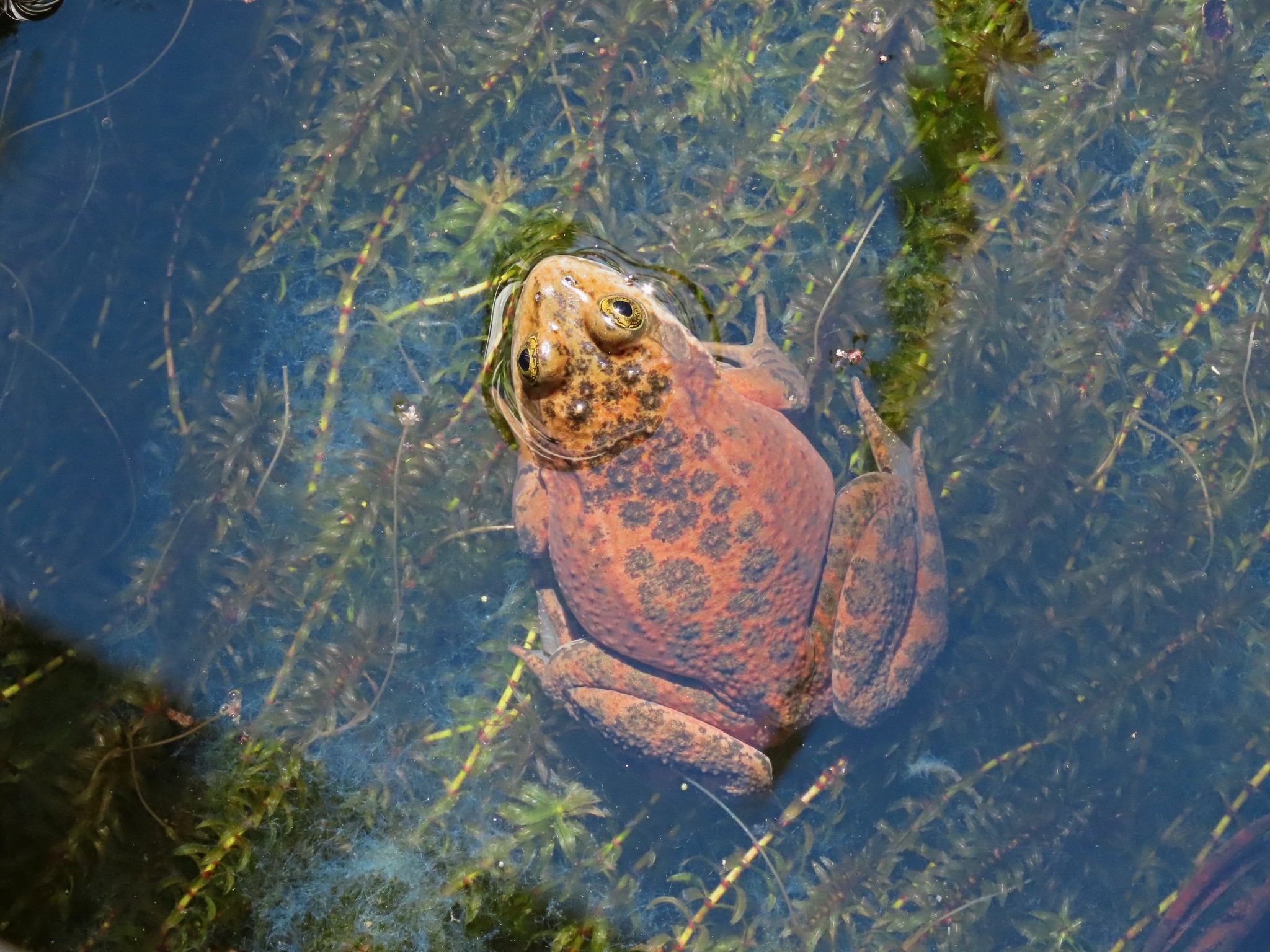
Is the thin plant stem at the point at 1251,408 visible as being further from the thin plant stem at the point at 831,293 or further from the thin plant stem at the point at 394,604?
the thin plant stem at the point at 394,604

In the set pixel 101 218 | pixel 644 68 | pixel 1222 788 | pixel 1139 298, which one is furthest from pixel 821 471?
pixel 101 218

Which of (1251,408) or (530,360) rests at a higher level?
(530,360)

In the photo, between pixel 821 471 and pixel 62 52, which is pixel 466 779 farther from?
pixel 62 52

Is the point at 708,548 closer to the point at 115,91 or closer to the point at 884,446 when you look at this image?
the point at 884,446

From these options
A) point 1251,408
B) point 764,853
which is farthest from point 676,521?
point 1251,408

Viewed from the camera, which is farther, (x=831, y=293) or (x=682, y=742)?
(x=831, y=293)

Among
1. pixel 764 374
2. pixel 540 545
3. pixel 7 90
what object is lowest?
pixel 540 545

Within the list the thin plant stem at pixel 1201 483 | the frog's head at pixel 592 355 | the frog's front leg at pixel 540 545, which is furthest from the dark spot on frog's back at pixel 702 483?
the thin plant stem at pixel 1201 483
